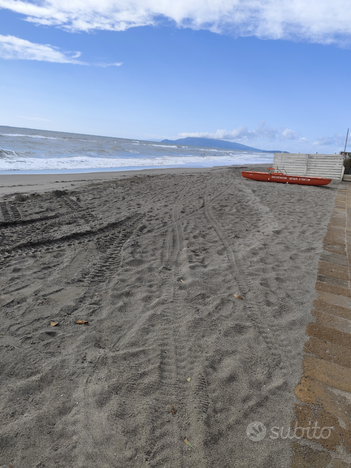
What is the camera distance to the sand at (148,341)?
1.79m

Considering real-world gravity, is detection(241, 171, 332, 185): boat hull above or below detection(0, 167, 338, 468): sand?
above

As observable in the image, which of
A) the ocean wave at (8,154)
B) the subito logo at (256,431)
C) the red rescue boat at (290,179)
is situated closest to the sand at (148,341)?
the subito logo at (256,431)

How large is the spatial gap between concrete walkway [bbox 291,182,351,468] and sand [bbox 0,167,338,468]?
92mm

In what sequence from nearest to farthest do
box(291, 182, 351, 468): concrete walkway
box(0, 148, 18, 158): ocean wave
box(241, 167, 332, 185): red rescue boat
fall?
box(291, 182, 351, 468): concrete walkway → box(241, 167, 332, 185): red rescue boat → box(0, 148, 18, 158): ocean wave

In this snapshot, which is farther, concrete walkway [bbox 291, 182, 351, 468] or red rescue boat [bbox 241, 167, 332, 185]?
red rescue boat [bbox 241, 167, 332, 185]

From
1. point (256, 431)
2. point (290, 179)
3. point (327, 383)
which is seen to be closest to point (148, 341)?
point (256, 431)

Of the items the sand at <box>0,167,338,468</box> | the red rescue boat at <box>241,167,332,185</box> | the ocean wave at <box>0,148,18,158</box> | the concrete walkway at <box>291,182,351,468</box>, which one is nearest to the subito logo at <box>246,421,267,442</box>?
the sand at <box>0,167,338,468</box>

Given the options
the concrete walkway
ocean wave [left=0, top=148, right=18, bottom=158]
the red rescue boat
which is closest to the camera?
the concrete walkway

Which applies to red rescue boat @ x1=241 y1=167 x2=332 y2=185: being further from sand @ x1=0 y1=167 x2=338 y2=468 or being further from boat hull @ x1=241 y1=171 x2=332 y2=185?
sand @ x1=0 y1=167 x2=338 y2=468

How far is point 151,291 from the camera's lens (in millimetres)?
3490

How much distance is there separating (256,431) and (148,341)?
1.13m

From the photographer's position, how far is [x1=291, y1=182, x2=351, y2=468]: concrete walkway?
1.77m

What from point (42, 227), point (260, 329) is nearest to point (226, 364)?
point (260, 329)

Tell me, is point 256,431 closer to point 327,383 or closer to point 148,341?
point 327,383
